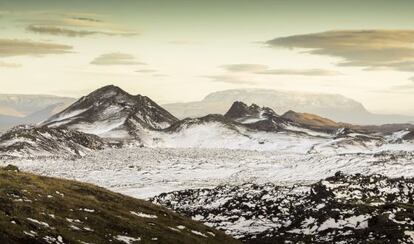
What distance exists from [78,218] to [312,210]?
5379cm

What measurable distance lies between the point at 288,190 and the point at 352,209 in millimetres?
29140

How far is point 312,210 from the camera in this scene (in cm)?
11669

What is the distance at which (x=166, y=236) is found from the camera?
80.2 m

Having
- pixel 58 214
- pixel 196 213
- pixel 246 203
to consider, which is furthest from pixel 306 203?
pixel 58 214

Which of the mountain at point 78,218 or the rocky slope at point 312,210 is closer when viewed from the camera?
the mountain at point 78,218

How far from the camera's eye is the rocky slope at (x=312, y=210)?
326ft

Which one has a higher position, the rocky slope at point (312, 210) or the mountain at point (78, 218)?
the mountain at point (78, 218)

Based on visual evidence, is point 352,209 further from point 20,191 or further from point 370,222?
point 20,191

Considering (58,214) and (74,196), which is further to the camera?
(74,196)

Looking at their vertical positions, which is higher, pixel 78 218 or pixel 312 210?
pixel 78 218

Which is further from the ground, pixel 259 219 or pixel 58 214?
pixel 58 214

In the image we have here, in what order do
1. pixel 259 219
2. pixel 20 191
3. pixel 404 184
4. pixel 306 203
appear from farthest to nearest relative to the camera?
pixel 404 184
pixel 306 203
pixel 259 219
pixel 20 191

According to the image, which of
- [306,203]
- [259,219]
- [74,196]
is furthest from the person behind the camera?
[306,203]

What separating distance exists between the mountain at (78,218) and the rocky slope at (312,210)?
17857 millimetres
